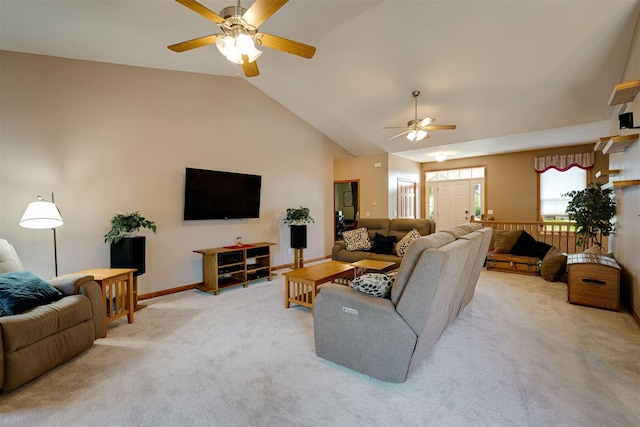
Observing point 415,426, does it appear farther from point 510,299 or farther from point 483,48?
point 483,48

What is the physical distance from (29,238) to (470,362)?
181 inches

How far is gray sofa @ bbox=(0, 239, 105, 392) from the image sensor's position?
189cm

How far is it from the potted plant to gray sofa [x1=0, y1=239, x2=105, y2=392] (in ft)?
20.2

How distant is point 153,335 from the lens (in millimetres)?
2775

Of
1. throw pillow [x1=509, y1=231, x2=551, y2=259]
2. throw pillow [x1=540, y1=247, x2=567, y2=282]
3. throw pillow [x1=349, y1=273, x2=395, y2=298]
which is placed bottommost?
throw pillow [x1=540, y1=247, x2=567, y2=282]

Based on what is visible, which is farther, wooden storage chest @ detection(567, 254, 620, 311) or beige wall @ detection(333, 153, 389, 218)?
beige wall @ detection(333, 153, 389, 218)

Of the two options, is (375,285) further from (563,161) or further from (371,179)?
(563,161)

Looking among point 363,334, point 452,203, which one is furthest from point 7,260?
point 452,203

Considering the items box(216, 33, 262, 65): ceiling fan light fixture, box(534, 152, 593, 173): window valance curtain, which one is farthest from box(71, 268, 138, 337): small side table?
box(534, 152, 593, 173): window valance curtain

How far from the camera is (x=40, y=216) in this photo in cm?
274

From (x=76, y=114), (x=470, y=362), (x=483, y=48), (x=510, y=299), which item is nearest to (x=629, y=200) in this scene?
(x=510, y=299)

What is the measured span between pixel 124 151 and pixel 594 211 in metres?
6.59

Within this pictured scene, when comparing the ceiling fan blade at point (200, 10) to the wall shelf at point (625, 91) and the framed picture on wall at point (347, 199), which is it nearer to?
the wall shelf at point (625, 91)

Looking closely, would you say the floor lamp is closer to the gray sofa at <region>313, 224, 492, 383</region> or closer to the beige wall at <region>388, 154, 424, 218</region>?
the gray sofa at <region>313, 224, 492, 383</region>
